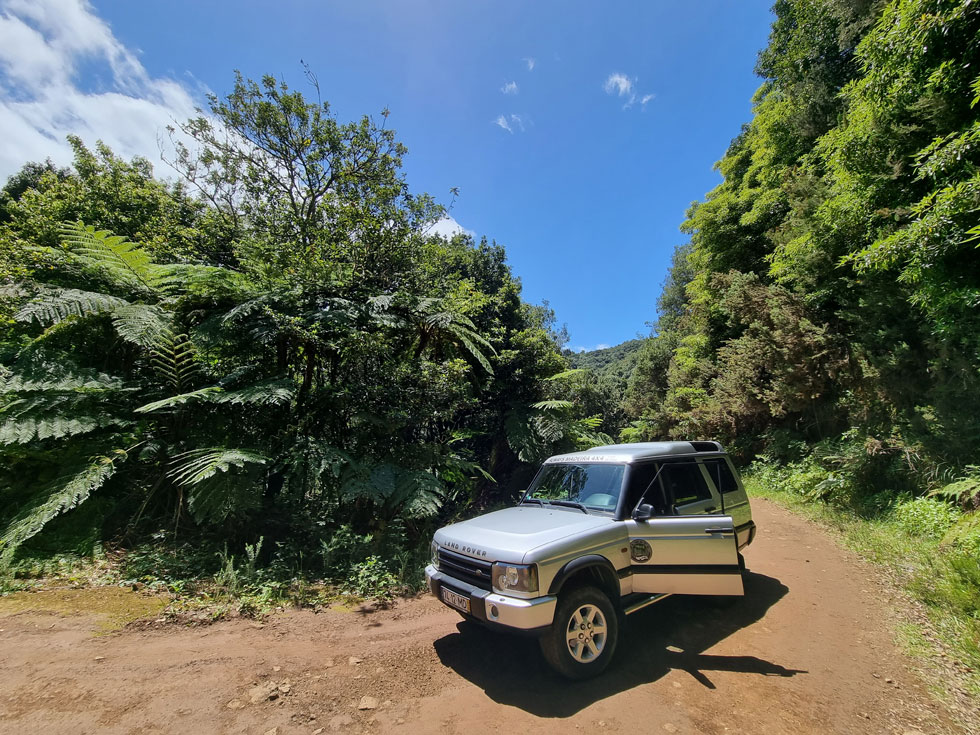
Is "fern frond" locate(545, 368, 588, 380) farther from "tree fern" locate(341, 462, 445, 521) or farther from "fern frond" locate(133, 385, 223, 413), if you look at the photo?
"fern frond" locate(133, 385, 223, 413)

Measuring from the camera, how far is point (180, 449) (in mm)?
5297

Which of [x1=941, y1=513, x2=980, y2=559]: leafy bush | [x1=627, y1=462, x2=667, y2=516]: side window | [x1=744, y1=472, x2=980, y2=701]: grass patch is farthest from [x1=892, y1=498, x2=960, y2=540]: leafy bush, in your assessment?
[x1=627, y1=462, x2=667, y2=516]: side window

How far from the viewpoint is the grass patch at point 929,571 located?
354 centimetres

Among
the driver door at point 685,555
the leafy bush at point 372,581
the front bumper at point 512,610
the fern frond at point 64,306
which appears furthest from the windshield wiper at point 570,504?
the fern frond at point 64,306

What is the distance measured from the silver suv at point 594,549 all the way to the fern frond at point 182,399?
3459 millimetres

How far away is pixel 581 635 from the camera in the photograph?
11.2ft

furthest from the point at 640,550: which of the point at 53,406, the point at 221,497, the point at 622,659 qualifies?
the point at 53,406

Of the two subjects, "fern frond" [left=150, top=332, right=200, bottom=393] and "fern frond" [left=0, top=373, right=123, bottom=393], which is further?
"fern frond" [left=150, top=332, right=200, bottom=393]

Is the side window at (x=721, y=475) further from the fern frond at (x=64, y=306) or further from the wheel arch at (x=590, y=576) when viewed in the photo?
the fern frond at (x=64, y=306)

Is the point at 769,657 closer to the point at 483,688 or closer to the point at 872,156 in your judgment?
the point at 483,688

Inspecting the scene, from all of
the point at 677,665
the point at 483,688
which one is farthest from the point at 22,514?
the point at 677,665

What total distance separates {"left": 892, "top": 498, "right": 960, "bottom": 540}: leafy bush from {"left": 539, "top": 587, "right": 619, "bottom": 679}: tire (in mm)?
5736

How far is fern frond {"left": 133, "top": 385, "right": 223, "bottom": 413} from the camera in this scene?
4.70 metres

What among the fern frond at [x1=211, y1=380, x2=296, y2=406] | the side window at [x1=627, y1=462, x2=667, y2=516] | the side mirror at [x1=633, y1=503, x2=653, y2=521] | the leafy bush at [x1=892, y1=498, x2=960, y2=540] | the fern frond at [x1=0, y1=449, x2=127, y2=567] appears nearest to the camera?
the side mirror at [x1=633, y1=503, x2=653, y2=521]
